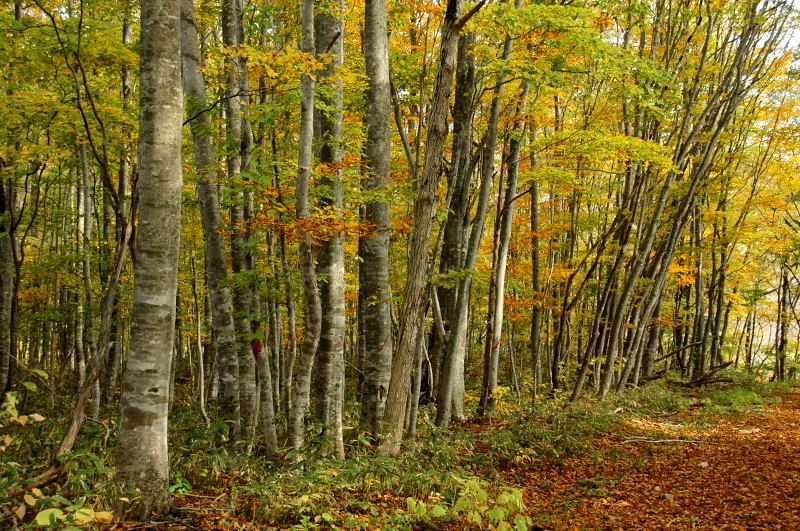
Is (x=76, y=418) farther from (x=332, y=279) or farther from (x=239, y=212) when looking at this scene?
(x=239, y=212)

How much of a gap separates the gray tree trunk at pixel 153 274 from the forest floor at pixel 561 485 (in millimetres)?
410

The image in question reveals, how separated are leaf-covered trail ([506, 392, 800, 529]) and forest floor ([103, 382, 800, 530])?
0.02 metres

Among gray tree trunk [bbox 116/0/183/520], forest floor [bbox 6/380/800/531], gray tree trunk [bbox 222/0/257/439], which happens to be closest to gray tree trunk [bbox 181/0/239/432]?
gray tree trunk [bbox 222/0/257/439]

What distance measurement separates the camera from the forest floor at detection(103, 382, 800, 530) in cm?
445

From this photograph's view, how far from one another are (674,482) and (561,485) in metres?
1.51

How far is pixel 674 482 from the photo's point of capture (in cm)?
671

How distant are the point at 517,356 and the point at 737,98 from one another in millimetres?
15114

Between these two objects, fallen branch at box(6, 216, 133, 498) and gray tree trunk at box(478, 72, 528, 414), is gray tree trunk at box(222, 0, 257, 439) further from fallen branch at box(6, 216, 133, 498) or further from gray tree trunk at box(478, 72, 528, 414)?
gray tree trunk at box(478, 72, 528, 414)

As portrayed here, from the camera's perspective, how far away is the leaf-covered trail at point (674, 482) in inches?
209

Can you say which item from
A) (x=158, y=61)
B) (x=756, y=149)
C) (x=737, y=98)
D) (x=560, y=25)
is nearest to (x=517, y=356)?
(x=756, y=149)

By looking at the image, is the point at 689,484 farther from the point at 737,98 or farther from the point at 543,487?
the point at 737,98

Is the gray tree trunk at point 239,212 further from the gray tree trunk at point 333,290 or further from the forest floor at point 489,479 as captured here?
the gray tree trunk at point 333,290

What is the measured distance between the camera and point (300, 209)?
5.77 m

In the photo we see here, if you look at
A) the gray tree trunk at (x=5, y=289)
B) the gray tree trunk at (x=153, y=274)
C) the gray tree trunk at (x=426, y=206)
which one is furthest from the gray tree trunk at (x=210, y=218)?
the gray tree trunk at (x=5, y=289)
